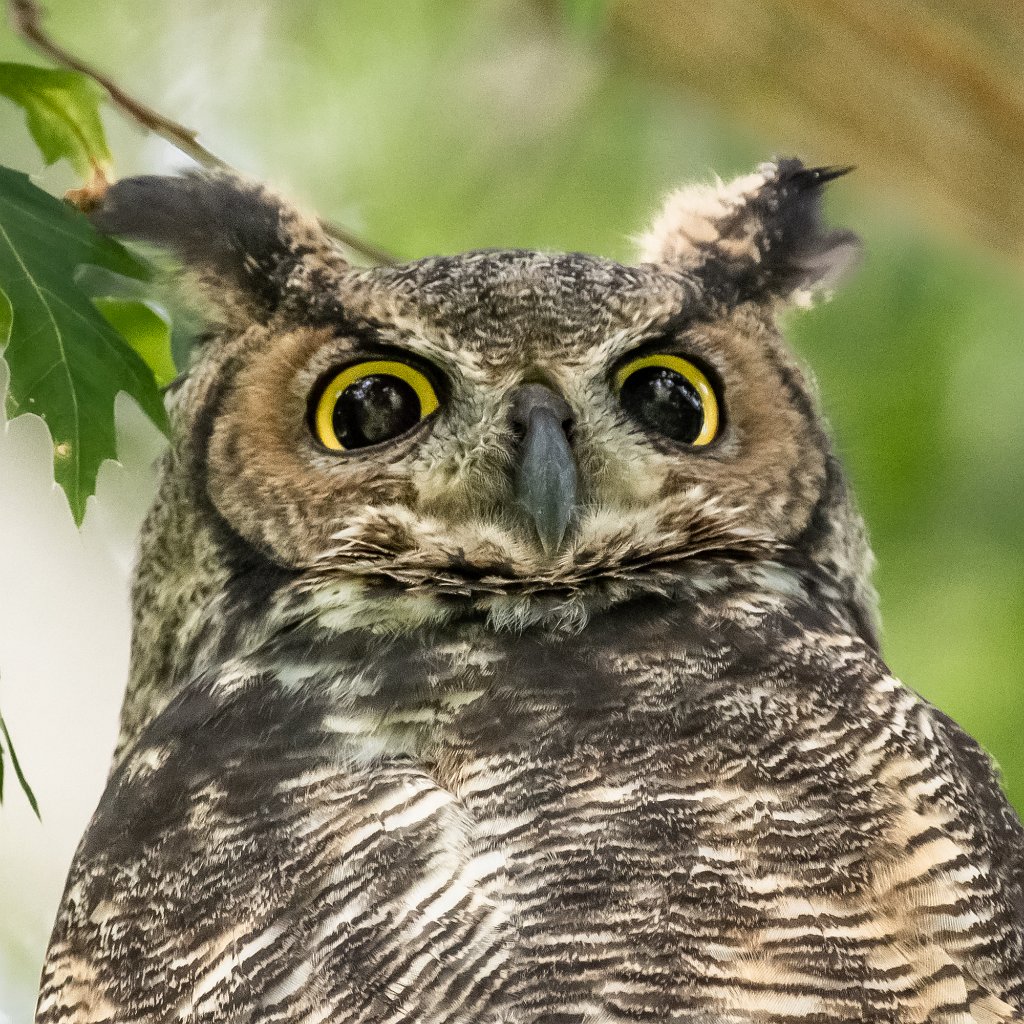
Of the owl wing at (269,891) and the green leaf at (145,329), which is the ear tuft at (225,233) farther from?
the owl wing at (269,891)

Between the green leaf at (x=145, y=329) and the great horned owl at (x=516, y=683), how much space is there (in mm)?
52

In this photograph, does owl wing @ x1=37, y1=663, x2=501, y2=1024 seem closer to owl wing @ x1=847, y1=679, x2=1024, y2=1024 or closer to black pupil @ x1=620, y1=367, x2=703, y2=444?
owl wing @ x1=847, y1=679, x2=1024, y2=1024

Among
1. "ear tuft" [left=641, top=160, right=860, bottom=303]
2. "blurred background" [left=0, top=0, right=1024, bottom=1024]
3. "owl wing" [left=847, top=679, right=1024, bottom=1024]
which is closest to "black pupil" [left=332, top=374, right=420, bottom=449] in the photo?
"ear tuft" [left=641, top=160, right=860, bottom=303]

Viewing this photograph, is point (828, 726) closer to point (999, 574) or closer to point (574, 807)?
point (574, 807)

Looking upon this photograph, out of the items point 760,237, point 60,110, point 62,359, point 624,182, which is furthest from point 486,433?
point 624,182

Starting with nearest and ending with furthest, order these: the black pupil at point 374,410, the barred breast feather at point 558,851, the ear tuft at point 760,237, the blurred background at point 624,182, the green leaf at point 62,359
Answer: the barred breast feather at point 558,851 < the green leaf at point 62,359 < the black pupil at point 374,410 < the ear tuft at point 760,237 < the blurred background at point 624,182

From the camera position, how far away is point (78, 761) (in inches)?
143

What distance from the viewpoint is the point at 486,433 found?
1.92 metres

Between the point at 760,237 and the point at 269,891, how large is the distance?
4.04 feet

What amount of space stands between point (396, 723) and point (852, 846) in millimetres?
507

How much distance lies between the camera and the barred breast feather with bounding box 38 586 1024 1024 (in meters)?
1.49

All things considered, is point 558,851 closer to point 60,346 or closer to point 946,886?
point 946,886

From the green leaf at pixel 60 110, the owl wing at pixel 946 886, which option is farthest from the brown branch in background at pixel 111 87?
the owl wing at pixel 946 886

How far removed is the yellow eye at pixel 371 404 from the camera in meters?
1.95
